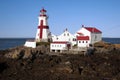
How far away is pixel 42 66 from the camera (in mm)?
37500

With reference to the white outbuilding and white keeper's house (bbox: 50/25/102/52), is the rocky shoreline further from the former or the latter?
white keeper's house (bbox: 50/25/102/52)

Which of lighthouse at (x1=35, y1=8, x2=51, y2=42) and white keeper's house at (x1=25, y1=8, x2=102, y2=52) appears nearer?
white keeper's house at (x1=25, y1=8, x2=102, y2=52)

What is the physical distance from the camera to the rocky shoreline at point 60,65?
34719mm

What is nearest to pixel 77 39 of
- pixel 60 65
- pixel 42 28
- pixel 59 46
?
pixel 59 46

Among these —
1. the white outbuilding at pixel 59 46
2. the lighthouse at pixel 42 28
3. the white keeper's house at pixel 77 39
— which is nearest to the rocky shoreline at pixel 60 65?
the white outbuilding at pixel 59 46

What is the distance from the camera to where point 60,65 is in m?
36.9

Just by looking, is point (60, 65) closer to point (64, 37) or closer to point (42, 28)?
point (64, 37)

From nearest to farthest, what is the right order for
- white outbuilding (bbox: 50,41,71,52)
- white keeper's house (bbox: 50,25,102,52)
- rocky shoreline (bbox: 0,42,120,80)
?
rocky shoreline (bbox: 0,42,120,80) < white outbuilding (bbox: 50,41,71,52) < white keeper's house (bbox: 50,25,102,52)

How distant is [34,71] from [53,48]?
8.87m

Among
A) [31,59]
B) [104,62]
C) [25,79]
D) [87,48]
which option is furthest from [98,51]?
[25,79]

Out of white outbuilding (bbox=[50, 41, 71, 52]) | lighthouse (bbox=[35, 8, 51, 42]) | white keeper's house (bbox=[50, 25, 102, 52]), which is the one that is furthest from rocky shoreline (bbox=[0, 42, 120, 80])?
lighthouse (bbox=[35, 8, 51, 42])

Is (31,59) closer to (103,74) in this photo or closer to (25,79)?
(25,79)

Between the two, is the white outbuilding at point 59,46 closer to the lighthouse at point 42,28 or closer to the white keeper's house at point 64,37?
the white keeper's house at point 64,37

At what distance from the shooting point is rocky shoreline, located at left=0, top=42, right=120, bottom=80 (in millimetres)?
34719
